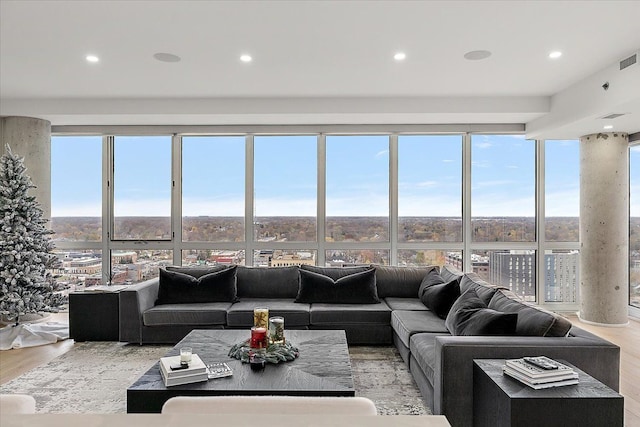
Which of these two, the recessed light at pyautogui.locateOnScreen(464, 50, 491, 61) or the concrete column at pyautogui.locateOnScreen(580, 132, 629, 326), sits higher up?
the recessed light at pyautogui.locateOnScreen(464, 50, 491, 61)

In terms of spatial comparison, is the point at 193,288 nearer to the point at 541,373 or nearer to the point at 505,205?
the point at 541,373

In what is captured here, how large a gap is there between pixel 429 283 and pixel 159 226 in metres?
3.91

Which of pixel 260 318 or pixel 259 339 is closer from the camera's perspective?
pixel 259 339

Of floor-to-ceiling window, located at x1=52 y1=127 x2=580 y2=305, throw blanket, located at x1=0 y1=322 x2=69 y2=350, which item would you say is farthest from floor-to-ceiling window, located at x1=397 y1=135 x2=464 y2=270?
throw blanket, located at x1=0 y1=322 x2=69 y2=350

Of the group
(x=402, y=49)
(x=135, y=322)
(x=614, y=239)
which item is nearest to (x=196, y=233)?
(x=135, y=322)

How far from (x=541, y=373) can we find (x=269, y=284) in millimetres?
3447

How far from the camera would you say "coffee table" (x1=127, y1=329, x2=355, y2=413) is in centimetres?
245

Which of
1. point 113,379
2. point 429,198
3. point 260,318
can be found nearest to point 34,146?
point 113,379

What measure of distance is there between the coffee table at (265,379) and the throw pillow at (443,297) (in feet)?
3.93

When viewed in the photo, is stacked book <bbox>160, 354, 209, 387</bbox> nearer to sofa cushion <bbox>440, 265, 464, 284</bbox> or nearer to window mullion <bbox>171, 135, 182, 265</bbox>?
sofa cushion <bbox>440, 265, 464, 284</bbox>

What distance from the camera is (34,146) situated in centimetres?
573

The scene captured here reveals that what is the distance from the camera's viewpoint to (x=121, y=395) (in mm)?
3232

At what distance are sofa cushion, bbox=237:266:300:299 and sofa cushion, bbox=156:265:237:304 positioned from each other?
0.79 ft

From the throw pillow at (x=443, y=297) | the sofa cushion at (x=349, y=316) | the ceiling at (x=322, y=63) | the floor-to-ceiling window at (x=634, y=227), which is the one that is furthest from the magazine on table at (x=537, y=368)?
the floor-to-ceiling window at (x=634, y=227)
